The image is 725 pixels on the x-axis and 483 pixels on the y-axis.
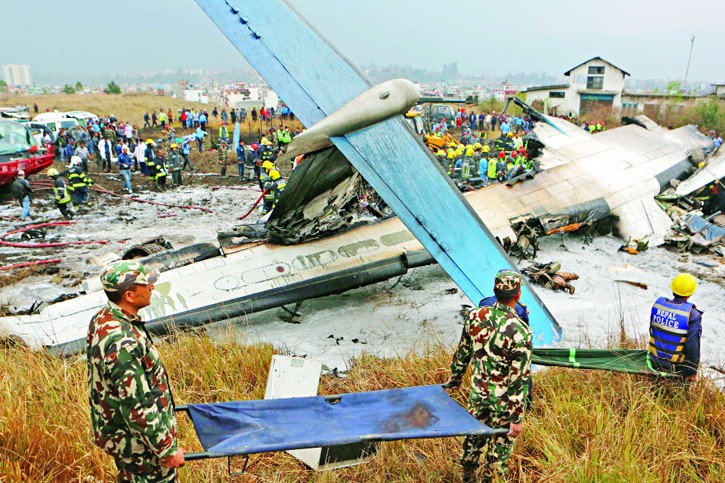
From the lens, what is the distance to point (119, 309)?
290 cm

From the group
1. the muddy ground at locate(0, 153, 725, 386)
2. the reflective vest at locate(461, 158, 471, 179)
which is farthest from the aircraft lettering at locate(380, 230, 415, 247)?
the reflective vest at locate(461, 158, 471, 179)

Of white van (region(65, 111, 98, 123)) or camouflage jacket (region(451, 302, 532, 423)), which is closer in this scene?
camouflage jacket (region(451, 302, 532, 423))

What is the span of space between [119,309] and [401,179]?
369 cm

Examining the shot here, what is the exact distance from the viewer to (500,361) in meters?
Answer: 3.58

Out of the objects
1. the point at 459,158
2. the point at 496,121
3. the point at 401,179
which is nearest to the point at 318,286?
the point at 401,179

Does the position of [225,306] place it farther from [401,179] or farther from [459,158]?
[459,158]

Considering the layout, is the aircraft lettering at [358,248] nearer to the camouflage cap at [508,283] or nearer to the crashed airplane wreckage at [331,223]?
the crashed airplane wreckage at [331,223]

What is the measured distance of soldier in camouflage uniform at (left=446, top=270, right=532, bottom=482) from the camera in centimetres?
355

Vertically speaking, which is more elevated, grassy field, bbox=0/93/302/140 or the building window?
the building window

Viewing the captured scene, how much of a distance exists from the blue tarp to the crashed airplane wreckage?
228 centimetres

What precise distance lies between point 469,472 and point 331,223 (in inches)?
205

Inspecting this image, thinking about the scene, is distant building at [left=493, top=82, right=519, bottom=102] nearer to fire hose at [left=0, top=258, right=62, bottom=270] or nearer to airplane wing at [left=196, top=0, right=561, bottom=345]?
airplane wing at [left=196, top=0, right=561, bottom=345]

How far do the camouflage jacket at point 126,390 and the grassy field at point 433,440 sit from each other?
111 cm

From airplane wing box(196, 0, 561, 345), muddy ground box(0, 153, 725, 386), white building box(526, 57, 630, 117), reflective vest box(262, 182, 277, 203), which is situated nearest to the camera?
airplane wing box(196, 0, 561, 345)
